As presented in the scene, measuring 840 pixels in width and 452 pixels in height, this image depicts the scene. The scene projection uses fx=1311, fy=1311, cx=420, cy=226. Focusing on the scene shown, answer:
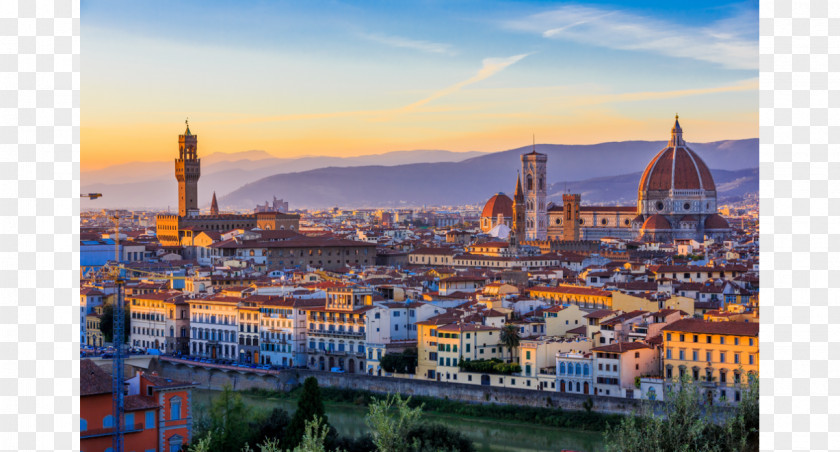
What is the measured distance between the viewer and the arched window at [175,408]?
14273 mm

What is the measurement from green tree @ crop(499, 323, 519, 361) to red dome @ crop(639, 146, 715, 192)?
4528cm

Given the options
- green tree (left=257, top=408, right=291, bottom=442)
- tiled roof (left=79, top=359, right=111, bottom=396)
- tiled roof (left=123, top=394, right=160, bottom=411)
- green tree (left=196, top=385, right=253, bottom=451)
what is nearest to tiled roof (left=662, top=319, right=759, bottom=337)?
green tree (left=257, top=408, right=291, bottom=442)

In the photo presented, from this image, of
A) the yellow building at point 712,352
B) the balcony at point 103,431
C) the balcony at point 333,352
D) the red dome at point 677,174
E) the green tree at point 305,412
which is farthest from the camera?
the red dome at point 677,174

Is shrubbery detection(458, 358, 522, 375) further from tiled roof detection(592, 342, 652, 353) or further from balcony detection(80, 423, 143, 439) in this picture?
balcony detection(80, 423, 143, 439)

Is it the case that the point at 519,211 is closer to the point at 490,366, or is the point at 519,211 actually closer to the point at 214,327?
the point at 214,327

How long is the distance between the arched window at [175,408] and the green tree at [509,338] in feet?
29.6

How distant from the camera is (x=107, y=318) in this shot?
29625 mm

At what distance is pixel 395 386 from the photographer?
22.7 metres

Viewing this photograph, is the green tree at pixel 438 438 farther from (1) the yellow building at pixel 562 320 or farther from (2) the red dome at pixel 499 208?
(2) the red dome at pixel 499 208

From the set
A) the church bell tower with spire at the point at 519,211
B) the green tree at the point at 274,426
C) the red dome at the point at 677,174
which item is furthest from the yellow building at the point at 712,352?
the red dome at the point at 677,174

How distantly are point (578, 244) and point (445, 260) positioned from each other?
9231mm

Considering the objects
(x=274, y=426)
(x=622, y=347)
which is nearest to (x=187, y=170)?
(x=622, y=347)

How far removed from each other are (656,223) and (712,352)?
4428 centimetres

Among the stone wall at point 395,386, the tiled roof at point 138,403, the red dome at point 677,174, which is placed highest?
the red dome at point 677,174
